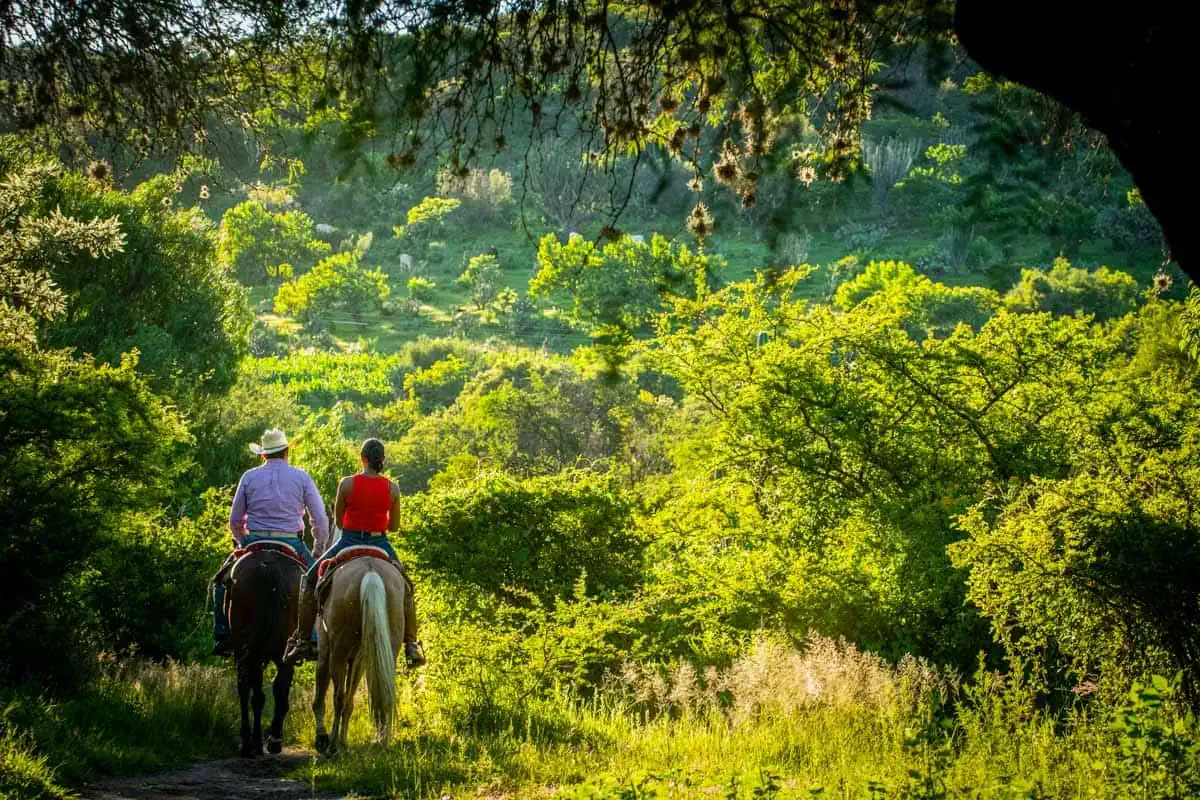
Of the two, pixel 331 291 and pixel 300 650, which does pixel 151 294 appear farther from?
pixel 331 291

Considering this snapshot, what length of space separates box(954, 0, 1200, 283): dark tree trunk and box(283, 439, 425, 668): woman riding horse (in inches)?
246

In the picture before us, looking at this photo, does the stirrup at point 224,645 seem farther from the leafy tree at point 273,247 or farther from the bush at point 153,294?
the leafy tree at point 273,247

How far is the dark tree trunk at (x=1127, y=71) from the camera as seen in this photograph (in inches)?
117

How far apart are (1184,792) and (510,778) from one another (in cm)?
377

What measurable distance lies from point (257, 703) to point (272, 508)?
1.62 metres

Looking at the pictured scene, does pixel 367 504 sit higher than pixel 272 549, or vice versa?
pixel 367 504

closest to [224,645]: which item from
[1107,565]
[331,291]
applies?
[1107,565]

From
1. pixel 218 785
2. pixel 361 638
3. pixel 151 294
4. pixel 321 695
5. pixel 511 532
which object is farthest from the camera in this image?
pixel 151 294

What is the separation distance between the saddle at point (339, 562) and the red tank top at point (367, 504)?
0.15 m

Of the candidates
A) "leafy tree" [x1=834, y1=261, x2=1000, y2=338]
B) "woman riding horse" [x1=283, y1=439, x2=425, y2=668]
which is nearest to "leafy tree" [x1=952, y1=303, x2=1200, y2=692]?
"woman riding horse" [x1=283, y1=439, x2=425, y2=668]

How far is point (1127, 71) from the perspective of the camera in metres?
3.10

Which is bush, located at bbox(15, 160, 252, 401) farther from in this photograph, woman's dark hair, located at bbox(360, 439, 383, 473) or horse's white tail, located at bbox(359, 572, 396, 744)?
horse's white tail, located at bbox(359, 572, 396, 744)

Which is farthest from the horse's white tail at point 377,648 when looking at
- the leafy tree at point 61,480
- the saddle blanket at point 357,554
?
the leafy tree at point 61,480

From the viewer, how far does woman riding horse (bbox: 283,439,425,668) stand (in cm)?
889
